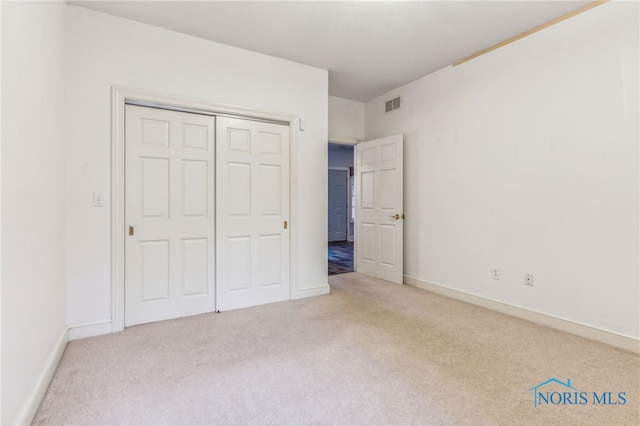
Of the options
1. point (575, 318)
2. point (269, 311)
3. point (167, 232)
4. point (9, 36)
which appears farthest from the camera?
point (269, 311)

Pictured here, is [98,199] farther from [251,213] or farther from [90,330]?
[251,213]

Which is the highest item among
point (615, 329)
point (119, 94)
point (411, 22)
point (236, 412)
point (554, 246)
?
point (411, 22)

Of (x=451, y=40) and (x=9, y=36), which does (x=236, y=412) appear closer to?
(x=9, y=36)

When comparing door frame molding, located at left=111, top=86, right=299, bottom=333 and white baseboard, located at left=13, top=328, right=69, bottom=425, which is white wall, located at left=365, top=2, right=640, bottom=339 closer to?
door frame molding, located at left=111, top=86, right=299, bottom=333

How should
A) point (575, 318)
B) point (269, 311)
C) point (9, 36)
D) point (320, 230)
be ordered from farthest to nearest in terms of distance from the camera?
1. point (320, 230)
2. point (269, 311)
3. point (575, 318)
4. point (9, 36)

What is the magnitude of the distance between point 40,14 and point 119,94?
0.89m

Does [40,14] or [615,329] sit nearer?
[40,14]

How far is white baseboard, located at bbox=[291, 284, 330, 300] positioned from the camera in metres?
3.59

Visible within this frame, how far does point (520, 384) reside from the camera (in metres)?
1.88

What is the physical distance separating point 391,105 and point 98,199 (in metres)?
3.82

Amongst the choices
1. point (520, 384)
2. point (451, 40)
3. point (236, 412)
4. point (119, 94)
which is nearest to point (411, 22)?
point (451, 40)

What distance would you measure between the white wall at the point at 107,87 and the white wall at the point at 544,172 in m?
1.88

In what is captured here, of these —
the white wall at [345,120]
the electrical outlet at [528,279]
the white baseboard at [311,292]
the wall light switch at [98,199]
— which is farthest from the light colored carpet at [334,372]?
the white wall at [345,120]

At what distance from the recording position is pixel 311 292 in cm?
369
